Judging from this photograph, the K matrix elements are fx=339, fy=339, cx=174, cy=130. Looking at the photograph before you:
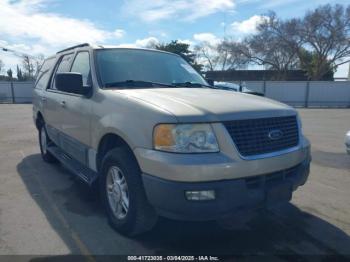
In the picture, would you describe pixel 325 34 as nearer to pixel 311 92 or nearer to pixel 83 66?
pixel 311 92

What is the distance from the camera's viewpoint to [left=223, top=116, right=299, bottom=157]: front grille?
9.76 feet

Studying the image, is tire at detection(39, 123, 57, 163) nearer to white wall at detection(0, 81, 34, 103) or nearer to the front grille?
the front grille

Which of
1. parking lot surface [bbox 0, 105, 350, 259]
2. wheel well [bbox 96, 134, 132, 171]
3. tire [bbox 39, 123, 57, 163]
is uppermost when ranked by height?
wheel well [bbox 96, 134, 132, 171]

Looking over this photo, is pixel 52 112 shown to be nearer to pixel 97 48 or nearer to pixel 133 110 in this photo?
pixel 97 48

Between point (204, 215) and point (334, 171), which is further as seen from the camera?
point (334, 171)

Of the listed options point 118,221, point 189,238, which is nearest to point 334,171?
point 189,238

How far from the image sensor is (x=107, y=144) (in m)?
3.75

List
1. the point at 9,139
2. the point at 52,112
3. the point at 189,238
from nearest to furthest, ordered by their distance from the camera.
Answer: the point at 189,238, the point at 52,112, the point at 9,139

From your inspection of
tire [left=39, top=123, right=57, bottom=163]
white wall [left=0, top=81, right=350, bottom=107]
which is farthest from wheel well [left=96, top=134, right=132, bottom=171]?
white wall [left=0, top=81, right=350, bottom=107]

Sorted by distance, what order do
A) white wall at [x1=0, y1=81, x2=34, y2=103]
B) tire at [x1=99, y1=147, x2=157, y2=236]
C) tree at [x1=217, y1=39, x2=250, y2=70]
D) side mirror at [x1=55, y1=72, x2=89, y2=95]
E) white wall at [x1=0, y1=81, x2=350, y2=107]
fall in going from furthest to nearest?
tree at [x1=217, y1=39, x2=250, y2=70] → white wall at [x1=0, y1=81, x2=34, y2=103] → white wall at [x1=0, y1=81, x2=350, y2=107] → side mirror at [x1=55, y1=72, x2=89, y2=95] → tire at [x1=99, y1=147, x2=157, y2=236]

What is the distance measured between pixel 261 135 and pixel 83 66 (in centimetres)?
263

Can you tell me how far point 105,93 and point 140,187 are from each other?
1180 mm

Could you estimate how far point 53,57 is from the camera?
6.31 metres

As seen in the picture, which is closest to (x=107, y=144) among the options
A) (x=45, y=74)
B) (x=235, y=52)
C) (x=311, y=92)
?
(x=45, y=74)
